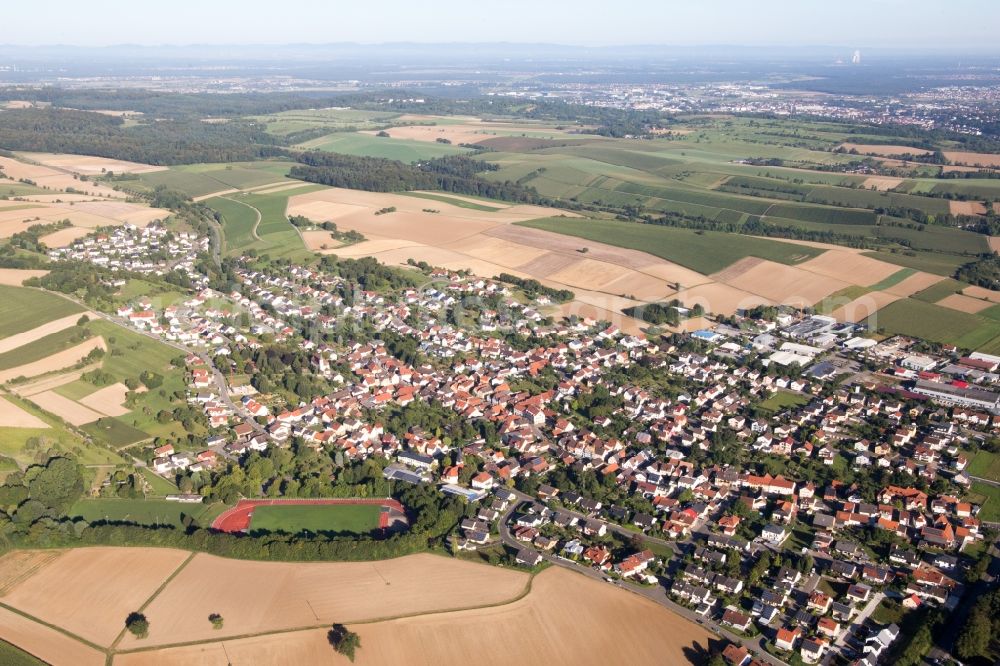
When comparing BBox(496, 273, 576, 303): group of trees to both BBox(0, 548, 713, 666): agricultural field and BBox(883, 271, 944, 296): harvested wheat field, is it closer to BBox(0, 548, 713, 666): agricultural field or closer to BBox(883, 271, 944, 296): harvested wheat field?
BBox(883, 271, 944, 296): harvested wheat field

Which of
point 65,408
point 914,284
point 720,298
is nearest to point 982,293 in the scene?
point 914,284

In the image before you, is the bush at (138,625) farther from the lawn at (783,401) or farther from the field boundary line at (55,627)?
the lawn at (783,401)

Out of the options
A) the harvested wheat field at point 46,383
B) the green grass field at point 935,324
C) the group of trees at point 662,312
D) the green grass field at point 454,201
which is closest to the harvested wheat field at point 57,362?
the harvested wheat field at point 46,383

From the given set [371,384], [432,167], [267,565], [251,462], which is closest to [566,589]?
[267,565]

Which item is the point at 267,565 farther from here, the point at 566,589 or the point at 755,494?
the point at 755,494

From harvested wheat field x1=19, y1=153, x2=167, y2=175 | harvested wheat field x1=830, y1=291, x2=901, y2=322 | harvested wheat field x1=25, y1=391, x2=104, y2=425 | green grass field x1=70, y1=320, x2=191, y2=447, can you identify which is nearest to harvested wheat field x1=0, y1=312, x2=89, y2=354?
green grass field x1=70, y1=320, x2=191, y2=447

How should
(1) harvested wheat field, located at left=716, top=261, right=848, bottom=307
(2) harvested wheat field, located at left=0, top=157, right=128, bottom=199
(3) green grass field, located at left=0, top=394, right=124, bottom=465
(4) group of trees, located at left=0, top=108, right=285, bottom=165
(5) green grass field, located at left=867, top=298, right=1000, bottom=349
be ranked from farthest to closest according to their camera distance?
(4) group of trees, located at left=0, top=108, right=285, bottom=165 < (2) harvested wheat field, located at left=0, top=157, right=128, bottom=199 < (1) harvested wheat field, located at left=716, top=261, right=848, bottom=307 < (5) green grass field, located at left=867, top=298, right=1000, bottom=349 < (3) green grass field, located at left=0, top=394, right=124, bottom=465
